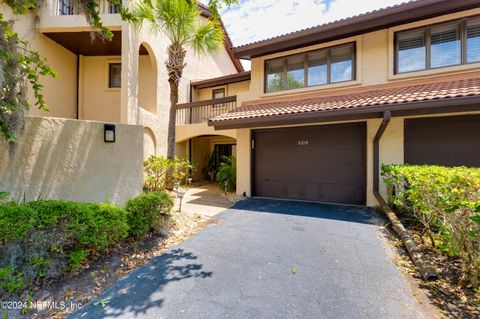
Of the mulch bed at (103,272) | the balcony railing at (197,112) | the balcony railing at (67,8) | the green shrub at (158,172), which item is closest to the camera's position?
the mulch bed at (103,272)

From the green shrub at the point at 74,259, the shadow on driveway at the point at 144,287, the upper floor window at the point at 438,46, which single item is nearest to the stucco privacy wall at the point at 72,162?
the green shrub at the point at 74,259

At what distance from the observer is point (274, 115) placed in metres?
6.99

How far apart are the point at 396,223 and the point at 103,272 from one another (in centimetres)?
571

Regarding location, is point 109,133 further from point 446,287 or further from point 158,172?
point 446,287

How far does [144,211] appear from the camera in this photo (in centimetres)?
414

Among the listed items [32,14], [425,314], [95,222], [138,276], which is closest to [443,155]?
[425,314]

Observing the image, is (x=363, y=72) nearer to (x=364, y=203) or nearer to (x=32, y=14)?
(x=364, y=203)

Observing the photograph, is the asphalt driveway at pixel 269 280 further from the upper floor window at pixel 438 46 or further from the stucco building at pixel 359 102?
the upper floor window at pixel 438 46

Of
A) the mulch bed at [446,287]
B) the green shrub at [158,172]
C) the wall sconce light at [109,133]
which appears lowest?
the mulch bed at [446,287]

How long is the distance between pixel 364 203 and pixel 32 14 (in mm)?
12954

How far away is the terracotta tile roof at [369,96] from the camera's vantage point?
18.0 ft

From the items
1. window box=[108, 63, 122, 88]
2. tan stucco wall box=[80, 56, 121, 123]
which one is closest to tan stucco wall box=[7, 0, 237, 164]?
tan stucco wall box=[80, 56, 121, 123]

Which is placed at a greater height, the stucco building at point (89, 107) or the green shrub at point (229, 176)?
the stucco building at point (89, 107)

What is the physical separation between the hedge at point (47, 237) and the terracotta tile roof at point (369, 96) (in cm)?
525
